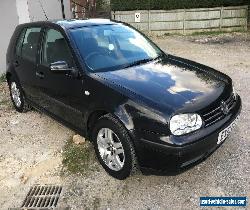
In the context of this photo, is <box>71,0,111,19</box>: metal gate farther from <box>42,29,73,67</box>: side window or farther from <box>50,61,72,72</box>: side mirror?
<box>50,61,72,72</box>: side mirror

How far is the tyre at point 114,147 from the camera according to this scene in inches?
147

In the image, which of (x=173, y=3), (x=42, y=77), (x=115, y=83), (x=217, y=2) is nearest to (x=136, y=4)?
(x=173, y=3)

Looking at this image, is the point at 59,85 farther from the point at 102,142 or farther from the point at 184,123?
the point at 184,123

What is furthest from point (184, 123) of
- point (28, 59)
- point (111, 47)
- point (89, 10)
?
point (89, 10)

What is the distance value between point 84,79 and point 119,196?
1495 millimetres

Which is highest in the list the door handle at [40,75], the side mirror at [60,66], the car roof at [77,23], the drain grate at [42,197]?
the car roof at [77,23]

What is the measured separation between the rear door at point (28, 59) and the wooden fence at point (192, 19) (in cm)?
1023

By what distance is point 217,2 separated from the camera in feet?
49.6

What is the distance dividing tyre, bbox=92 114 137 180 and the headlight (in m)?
0.54

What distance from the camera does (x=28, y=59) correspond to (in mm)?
5512

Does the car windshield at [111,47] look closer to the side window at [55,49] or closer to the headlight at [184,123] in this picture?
the side window at [55,49]

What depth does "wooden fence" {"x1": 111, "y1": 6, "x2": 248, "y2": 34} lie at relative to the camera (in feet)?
49.7

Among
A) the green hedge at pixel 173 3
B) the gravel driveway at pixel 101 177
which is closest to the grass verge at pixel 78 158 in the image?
the gravel driveway at pixel 101 177

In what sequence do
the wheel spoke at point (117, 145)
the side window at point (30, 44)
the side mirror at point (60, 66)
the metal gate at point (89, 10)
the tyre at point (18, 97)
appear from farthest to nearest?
the metal gate at point (89, 10) < the tyre at point (18, 97) < the side window at point (30, 44) < the side mirror at point (60, 66) < the wheel spoke at point (117, 145)
